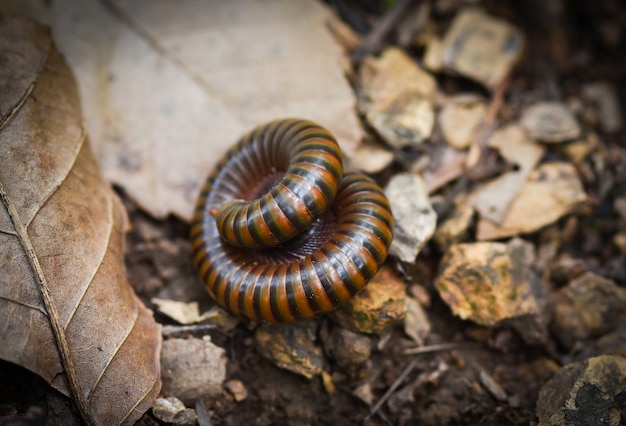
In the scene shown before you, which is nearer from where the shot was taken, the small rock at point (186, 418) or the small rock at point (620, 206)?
the small rock at point (186, 418)

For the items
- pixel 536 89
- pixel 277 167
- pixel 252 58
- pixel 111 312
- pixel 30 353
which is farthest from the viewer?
pixel 536 89

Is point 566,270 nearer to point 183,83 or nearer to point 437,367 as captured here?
point 437,367

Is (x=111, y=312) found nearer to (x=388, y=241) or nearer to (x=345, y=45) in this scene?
(x=388, y=241)

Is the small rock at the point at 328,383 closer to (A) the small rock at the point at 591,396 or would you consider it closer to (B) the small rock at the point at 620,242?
(A) the small rock at the point at 591,396

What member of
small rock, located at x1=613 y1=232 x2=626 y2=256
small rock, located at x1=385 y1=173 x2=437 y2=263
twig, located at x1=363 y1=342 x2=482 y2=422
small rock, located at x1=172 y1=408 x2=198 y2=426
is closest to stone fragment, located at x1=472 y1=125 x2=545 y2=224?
small rock, located at x1=385 y1=173 x2=437 y2=263

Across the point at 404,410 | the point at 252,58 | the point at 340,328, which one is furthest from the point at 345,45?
the point at 404,410

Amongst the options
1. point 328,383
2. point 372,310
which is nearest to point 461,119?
point 372,310

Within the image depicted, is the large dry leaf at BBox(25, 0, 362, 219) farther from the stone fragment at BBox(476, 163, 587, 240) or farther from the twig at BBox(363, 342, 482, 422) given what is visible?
the twig at BBox(363, 342, 482, 422)

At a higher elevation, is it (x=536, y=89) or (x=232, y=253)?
(x=536, y=89)

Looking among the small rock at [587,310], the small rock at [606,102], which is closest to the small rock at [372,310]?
the small rock at [587,310]
